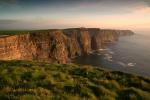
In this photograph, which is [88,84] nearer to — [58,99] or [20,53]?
[58,99]

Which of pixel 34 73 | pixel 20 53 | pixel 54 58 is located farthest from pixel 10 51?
pixel 34 73

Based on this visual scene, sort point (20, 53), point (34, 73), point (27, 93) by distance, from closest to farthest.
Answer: point (27, 93) < point (34, 73) < point (20, 53)

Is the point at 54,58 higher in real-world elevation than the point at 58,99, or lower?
lower

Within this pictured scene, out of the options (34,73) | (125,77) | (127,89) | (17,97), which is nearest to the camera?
(17,97)

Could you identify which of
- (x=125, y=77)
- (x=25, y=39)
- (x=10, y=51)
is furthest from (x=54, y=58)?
(x=125, y=77)

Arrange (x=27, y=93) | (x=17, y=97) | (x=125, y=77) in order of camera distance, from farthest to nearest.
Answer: (x=125, y=77) < (x=27, y=93) < (x=17, y=97)

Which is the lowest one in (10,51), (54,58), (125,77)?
(54,58)

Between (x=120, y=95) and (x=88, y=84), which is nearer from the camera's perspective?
(x=120, y=95)

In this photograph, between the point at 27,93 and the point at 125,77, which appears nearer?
the point at 27,93

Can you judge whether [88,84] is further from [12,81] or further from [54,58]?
[54,58]
